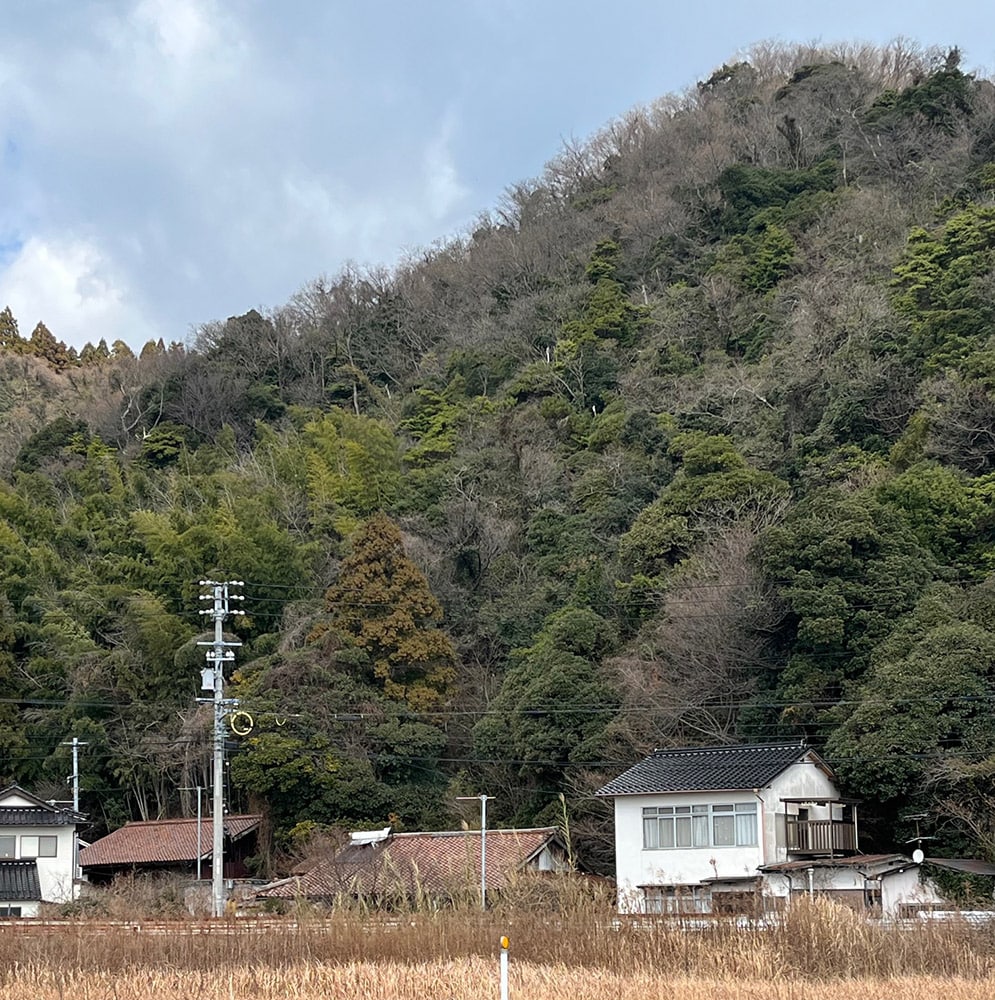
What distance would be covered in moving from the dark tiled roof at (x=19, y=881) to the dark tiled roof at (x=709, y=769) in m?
11.9

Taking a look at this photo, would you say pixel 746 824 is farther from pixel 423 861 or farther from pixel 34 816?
pixel 34 816

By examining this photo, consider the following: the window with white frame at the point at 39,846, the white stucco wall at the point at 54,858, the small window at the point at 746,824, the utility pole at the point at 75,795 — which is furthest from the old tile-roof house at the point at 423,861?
the window with white frame at the point at 39,846

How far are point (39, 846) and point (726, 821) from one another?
1457 centimetres

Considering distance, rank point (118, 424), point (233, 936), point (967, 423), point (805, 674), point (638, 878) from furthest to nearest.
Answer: point (118, 424), point (967, 423), point (805, 674), point (638, 878), point (233, 936)

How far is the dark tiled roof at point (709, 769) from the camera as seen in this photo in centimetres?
2448

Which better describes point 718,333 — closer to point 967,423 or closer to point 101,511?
point 967,423

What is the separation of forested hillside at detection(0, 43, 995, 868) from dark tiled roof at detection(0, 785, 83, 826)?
3.57 metres

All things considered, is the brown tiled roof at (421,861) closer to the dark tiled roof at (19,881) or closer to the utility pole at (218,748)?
the utility pole at (218,748)

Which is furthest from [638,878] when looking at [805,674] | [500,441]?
[500,441]

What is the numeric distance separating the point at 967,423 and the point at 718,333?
531 inches

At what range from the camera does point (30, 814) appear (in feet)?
97.4

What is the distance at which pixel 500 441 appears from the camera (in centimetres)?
4250

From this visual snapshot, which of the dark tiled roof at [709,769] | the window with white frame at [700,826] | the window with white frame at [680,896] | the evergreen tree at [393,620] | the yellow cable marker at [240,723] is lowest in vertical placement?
the window with white frame at [680,896]

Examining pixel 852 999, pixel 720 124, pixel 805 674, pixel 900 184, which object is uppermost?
pixel 720 124
